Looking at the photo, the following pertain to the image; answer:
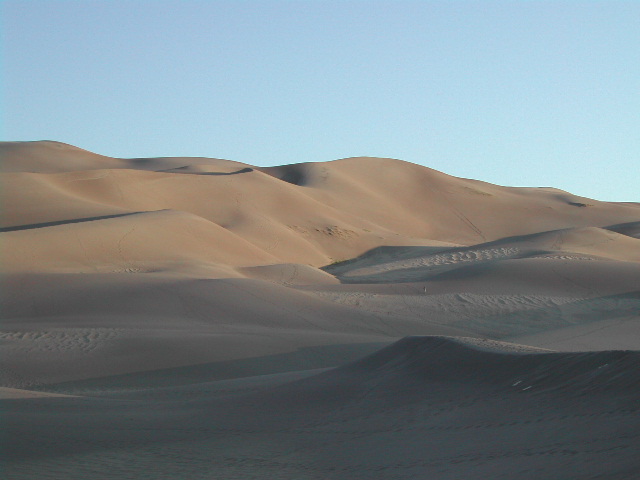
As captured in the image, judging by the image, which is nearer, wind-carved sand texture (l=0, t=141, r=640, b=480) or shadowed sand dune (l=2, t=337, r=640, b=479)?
shadowed sand dune (l=2, t=337, r=640, b=479)

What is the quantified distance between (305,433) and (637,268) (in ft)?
63.0

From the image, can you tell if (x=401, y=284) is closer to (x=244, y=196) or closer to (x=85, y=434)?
(x=85, y=434)

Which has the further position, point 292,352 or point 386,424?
point 292,352

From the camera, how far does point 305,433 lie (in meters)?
8.58

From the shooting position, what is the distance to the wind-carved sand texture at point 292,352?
7.14 m

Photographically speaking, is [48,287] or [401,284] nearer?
[48,287]

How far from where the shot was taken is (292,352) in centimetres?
1505

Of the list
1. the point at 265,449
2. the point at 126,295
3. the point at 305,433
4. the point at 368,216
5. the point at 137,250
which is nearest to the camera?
the point at 265,449

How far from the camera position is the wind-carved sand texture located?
7.14m

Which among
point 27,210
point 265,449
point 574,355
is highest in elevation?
point 27,210

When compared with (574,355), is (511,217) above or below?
above

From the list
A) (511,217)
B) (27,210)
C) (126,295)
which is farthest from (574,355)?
(511,217)

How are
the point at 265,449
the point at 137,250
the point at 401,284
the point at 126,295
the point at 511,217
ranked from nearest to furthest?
the point at 265,449 → the point at 126,295 → the point at 401,284 → the point at 137,250 → the point at 511,217

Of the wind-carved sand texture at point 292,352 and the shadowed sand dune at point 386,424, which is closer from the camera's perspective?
the shadowed sand dune at point 386,424
